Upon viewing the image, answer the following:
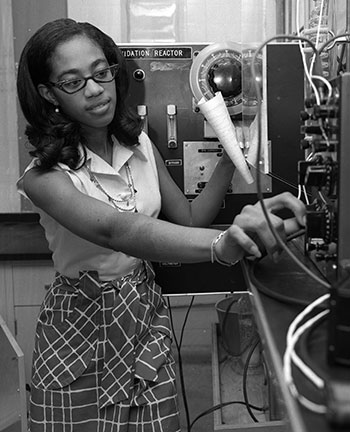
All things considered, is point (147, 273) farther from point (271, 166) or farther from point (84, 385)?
point (271, 166)

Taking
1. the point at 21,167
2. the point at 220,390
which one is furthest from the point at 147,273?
the point at 21,167

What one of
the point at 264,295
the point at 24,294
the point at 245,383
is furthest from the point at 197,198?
the point at 24,294

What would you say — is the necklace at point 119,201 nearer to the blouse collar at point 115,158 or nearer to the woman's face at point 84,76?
the blouse collar at point 115,158

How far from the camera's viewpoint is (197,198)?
6.08 ft

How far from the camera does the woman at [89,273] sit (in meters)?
1.56

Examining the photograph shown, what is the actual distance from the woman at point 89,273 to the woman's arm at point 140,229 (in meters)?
0.04

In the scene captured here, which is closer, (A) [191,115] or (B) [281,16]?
(A) [191,115]

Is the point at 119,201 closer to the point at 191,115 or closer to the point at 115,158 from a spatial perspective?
the point at 115,158

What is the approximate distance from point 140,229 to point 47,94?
577 mm

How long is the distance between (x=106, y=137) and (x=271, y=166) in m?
→ 0.46

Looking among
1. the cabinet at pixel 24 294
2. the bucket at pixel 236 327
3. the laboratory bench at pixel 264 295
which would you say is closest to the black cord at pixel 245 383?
the bucket at pixel 236 327

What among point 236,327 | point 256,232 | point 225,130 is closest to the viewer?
point 256,232

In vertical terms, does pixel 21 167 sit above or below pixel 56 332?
above

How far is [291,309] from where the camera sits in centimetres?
90
